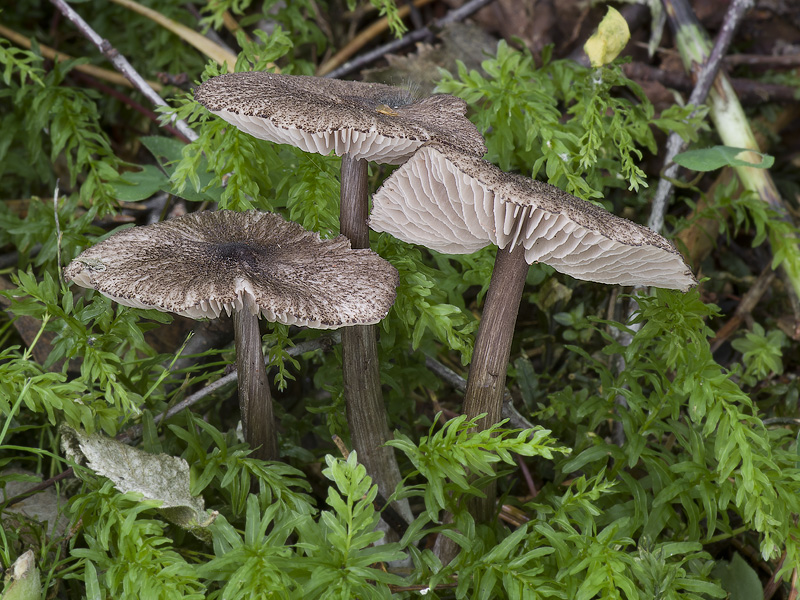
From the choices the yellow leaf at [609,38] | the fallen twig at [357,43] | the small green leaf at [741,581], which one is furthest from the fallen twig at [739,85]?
the small green leaf at [741,581]

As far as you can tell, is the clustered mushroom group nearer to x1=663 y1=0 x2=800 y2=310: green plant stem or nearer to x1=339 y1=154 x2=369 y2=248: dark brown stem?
x1=339 y1=154 x2=369 y2=248: dark brown stem

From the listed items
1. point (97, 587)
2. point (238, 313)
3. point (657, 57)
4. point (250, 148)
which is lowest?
point (97, 587)

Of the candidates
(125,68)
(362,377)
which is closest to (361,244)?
(362,377)

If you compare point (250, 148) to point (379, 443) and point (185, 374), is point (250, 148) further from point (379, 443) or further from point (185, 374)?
point (379, 443)

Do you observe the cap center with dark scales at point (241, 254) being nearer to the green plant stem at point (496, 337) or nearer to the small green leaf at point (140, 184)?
the green plant stem at point (496, 337)

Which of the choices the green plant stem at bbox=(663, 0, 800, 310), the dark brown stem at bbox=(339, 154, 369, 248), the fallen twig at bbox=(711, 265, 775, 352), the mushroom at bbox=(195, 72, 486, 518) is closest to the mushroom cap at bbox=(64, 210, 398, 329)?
the dark brown stem at bbox=(339, 154, 369, 248)

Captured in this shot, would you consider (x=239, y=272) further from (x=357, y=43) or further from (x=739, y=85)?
(x=739, y=85)

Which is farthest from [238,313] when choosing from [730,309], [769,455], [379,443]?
[730,309]
